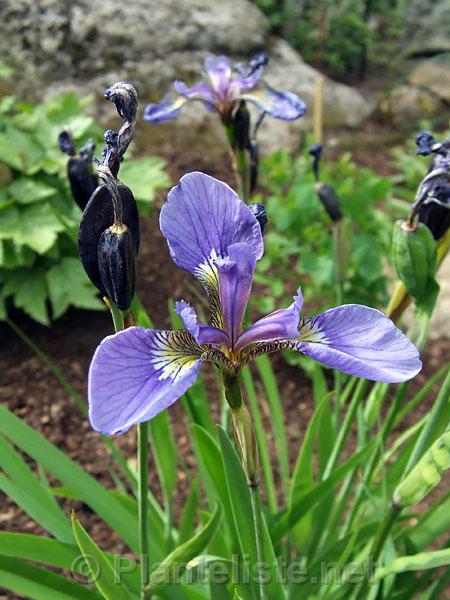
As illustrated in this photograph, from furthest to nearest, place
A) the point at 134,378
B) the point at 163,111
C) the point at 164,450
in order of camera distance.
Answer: the point at 163,111 → the point at 164,450 → the point at 134,378

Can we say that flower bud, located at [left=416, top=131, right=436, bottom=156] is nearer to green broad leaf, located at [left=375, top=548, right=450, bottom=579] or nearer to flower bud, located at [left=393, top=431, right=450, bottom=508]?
flower bud, located at [left=393, top=431, right=450, bottom=508]

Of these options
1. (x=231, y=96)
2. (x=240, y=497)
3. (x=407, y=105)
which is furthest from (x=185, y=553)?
(x=407, y=105)

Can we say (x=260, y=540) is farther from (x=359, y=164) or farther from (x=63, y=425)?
(x=359, y=164)

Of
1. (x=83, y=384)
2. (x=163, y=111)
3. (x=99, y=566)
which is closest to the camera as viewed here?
(x=99, y=566)

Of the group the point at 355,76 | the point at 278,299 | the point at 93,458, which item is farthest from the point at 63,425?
the point at 355,76

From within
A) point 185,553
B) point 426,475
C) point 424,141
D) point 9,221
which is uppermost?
point 424,141

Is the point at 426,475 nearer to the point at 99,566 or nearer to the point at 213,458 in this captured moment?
the point at 213,458

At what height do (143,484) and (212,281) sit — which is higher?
(212,281)
